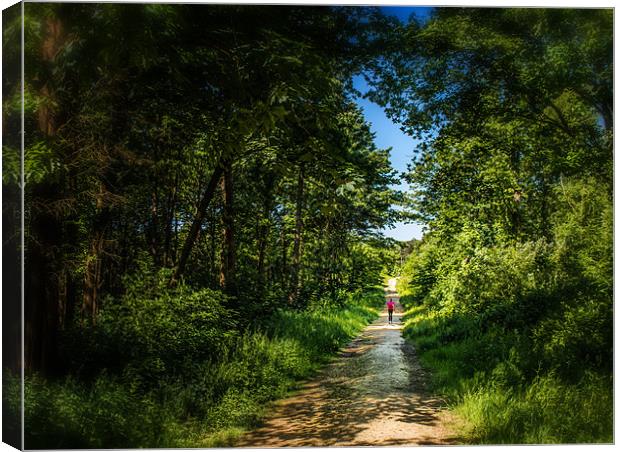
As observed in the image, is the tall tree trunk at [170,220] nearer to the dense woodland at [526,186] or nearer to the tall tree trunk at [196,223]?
the tall tree trunk at [196,223]

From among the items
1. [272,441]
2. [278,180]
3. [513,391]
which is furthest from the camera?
[278,180]

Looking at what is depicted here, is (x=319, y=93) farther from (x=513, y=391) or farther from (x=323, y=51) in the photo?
(x=513, y=391)

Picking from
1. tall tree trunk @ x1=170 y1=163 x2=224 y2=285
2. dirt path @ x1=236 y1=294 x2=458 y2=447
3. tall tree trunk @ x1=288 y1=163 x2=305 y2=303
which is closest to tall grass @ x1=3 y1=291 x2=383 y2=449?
dirt path @ x1=236 y1=294 x2=458 y2=447

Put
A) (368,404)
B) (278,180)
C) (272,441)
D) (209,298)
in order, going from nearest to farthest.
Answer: (272,441) → (368,404) → (209,298) → (278,180)

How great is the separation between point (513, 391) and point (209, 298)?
438 centimetres

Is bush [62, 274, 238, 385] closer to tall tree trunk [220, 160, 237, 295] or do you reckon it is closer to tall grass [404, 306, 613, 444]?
tall tree trunk [220, 160, 237, 295]

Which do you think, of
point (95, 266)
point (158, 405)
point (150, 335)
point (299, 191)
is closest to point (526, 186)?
point (299, 191)

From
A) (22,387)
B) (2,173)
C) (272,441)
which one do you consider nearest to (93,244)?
(2,173)

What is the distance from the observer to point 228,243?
8.38 metres

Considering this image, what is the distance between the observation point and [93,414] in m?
5.35

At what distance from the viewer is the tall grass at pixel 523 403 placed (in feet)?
18.7

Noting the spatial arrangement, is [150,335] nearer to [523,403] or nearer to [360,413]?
[360,413]

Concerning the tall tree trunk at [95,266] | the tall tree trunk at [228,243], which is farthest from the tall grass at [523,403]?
the tall tree trunk at [95,266]

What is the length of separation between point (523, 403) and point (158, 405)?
Answer: 4444 mm
